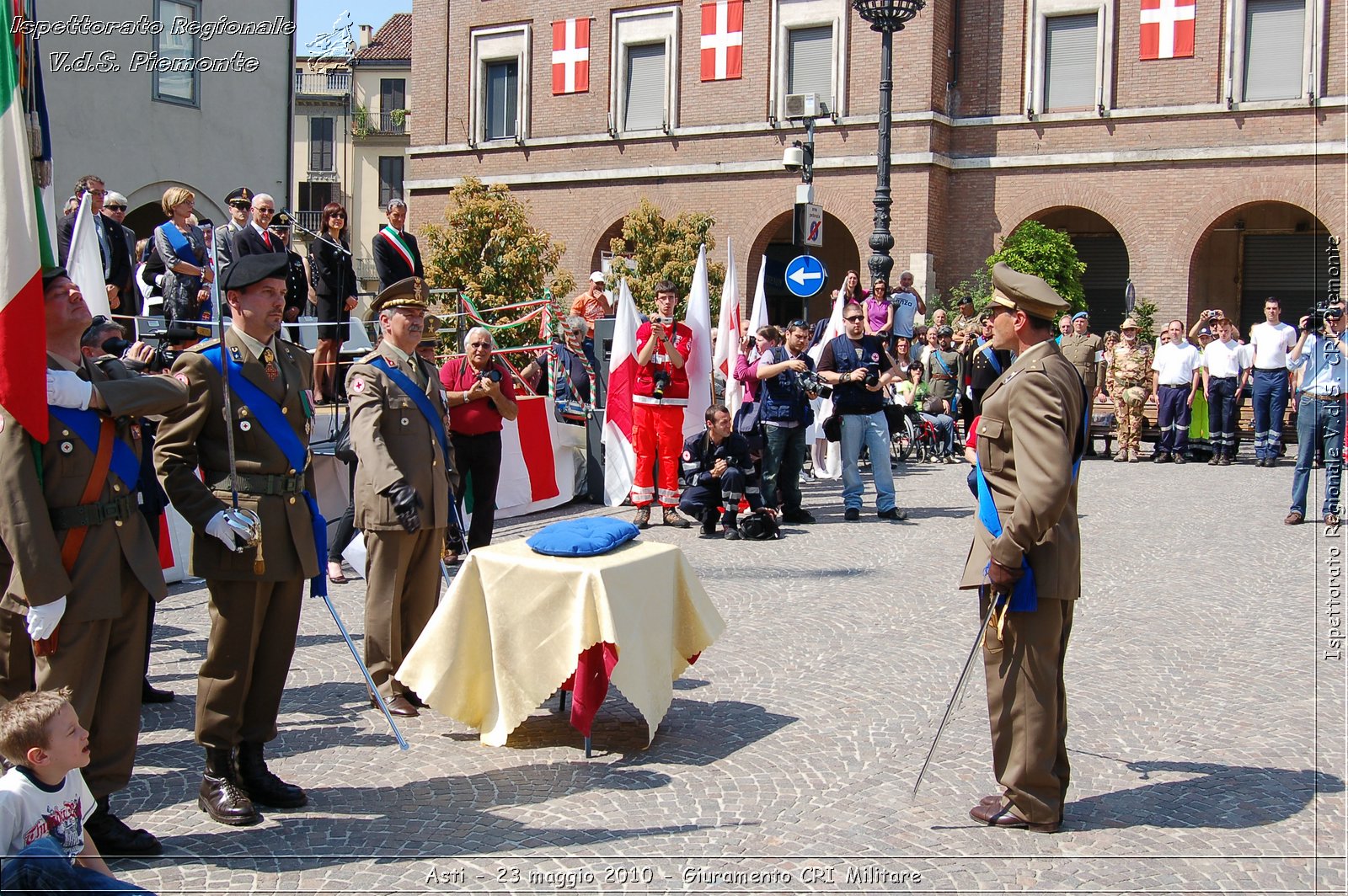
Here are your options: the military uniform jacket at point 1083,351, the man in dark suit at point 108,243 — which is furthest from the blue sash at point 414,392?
the military uniform jacket at point 1083,351

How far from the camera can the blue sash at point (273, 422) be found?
17.5 ft

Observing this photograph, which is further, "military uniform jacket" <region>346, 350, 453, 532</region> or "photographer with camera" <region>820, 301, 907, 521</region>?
"photographer with camera" <region>820, 301, 907, 521</region>

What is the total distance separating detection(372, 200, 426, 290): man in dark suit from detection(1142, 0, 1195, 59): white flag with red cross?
68.8 ft

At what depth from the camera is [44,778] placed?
12.9 feet

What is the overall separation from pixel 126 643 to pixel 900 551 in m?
7.65

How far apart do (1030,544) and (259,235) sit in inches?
375

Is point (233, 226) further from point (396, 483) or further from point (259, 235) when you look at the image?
point (396, 483)

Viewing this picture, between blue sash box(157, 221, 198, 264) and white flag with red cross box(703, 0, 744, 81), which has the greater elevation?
white flag with red cross box(703, 0, 744, 81)

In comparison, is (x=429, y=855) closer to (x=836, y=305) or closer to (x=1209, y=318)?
(x=836, y=305)

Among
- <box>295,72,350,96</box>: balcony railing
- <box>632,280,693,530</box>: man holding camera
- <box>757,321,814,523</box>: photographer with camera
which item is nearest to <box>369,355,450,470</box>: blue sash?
<box>632,280,693,530</box>: man holding camera

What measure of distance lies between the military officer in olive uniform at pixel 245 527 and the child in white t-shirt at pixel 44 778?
113cm

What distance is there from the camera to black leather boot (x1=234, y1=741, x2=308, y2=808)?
5320mm

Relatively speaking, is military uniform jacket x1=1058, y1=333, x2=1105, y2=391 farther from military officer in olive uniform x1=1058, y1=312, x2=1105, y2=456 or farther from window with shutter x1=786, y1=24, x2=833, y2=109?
window with shutter x1=786, y1=24, x2=833, y2=109

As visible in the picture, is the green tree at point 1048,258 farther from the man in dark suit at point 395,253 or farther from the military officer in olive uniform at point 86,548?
the military officer in olive uniform at point 86,548
